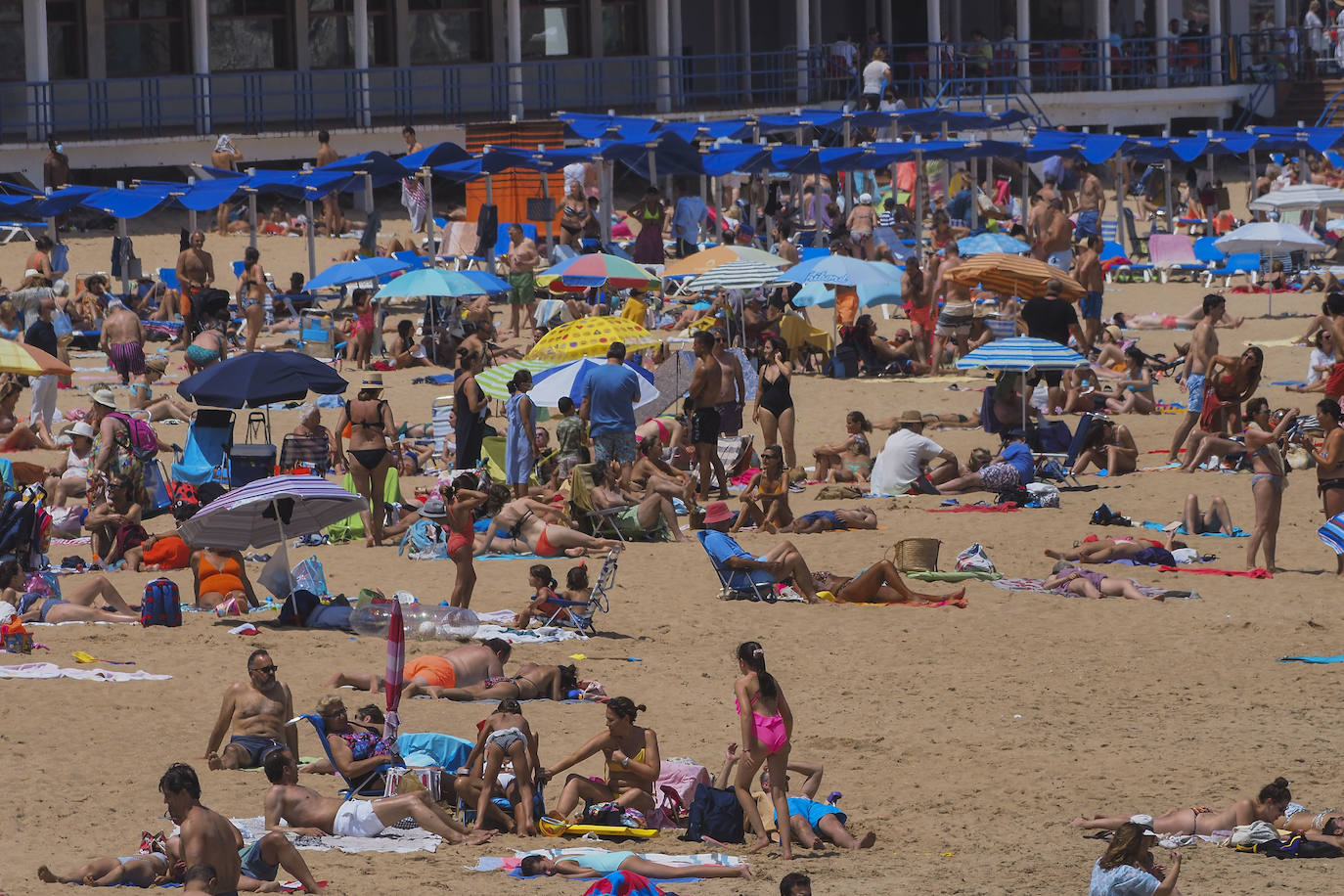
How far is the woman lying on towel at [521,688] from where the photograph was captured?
1127 centimetres

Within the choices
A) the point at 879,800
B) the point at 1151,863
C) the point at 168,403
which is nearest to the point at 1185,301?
the point at 168,403

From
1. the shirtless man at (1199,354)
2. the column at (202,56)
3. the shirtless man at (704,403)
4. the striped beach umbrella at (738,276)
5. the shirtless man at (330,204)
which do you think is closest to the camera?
the shirtless man at (704,403)

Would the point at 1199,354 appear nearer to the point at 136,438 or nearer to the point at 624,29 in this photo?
the point at 136,438

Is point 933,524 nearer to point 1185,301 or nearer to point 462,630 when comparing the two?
point 462,630

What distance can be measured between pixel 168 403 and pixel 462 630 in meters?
7.90

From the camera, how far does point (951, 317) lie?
21.7 meters

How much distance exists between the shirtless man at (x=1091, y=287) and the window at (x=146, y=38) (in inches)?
650

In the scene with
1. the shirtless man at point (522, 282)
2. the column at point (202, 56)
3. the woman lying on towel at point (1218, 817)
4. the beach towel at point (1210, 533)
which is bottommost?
the woman lying on towel at point (1218, 817)

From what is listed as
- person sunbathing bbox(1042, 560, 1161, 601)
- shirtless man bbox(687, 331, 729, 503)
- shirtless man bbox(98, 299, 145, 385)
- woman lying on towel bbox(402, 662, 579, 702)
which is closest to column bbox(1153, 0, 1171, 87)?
shirtless man bbox(98, 299, 145, 385)

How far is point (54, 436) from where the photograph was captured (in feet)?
62.4

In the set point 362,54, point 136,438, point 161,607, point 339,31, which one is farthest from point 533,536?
point 339,31

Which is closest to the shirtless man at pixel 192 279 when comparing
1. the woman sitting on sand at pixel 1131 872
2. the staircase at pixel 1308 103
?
the woman sitting on sand at pixel 1131 872

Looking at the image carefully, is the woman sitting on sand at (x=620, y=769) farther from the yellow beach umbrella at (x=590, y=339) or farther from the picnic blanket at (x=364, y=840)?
the yellow beach umbrella at (x=590, y=339)

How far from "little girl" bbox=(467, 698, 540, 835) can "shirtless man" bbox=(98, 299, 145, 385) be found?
1277cm
